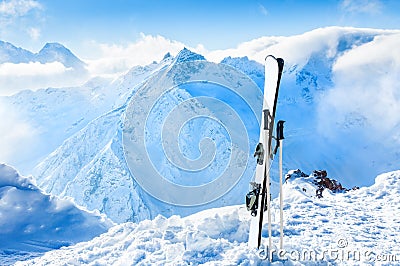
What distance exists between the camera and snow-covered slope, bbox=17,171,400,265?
28.4 ft

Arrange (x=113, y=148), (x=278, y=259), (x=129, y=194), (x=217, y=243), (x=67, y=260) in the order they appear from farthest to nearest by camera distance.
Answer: (x=113, y=148) < (x=129, y=194) < (x=67, y=260) < (x=217, y=243) < (x=278, y=259)

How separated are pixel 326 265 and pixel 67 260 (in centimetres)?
630

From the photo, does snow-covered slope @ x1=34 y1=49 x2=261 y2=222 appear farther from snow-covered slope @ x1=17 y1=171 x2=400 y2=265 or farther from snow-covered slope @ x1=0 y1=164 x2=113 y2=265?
snow-covered slope @ x1=17 y1=171 x2=400 y2=265

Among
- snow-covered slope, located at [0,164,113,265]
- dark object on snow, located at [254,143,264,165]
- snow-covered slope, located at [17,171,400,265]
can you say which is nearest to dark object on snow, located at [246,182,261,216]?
dark object on snow, located at [254,143,264,165]

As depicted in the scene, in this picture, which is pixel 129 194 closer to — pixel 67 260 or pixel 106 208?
pixel 106 208

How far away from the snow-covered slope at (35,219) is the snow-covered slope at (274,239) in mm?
6599

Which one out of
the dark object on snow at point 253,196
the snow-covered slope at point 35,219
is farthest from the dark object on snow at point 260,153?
the snow-covered slope at point 35,219

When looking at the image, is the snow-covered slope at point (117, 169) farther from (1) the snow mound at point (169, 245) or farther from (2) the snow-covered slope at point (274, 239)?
(1) the snow mound at point (169, 245)

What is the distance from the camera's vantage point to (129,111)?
168 meters

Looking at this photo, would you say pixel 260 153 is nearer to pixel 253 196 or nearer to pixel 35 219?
pixel 253 196

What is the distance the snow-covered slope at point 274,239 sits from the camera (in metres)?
8.66

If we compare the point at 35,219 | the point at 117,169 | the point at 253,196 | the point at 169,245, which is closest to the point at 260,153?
the point at 253,196

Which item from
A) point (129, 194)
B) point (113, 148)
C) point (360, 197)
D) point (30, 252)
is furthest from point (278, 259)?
point (113, 148)

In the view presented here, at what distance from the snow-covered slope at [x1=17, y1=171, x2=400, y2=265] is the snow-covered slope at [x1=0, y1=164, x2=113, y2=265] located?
21.6 feet
